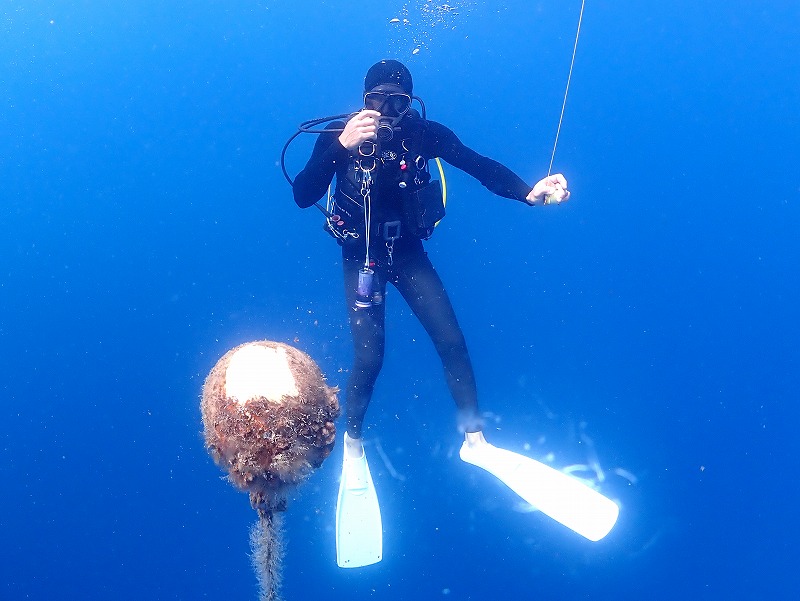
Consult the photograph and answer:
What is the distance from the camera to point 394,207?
395cm

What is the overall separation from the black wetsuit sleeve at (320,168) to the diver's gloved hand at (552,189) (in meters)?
1.48

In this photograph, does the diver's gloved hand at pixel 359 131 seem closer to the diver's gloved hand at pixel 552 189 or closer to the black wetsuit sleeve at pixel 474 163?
the black wetsuit sleeve at pixel 474 163

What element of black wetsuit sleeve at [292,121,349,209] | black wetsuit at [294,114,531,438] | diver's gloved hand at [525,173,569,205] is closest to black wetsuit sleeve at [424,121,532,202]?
black wetsuit at [294,114,531,438]

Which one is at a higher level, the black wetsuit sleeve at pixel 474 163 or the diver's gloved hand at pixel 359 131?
the black wetsuit sleeve at pixel 474 163

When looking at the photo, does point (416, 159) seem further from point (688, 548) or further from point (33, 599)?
point (33, 599)

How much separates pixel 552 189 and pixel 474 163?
74 centimetres

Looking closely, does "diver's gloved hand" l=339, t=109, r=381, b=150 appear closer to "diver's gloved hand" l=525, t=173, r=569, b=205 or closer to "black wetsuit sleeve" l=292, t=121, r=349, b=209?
"black wetsuit sleeve" l=292, t=121, r=349, b=209

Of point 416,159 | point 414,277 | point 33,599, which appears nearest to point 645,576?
point 414,277

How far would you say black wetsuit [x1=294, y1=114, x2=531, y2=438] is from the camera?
374cm

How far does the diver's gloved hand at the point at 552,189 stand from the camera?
356cm

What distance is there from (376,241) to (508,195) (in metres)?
1.14

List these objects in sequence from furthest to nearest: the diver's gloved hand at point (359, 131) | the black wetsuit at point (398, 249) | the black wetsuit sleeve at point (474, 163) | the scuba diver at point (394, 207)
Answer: the black wetsuit sleeve at point (474, 163), the black wetsuit at point (398, 249), the scuba diver at point (394, 207), the diver's gloved hand at point (359, 131)

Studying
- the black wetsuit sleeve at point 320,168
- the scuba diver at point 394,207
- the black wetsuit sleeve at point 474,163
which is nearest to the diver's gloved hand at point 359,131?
the scuba diver at point 394,207

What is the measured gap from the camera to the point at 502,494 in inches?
322
